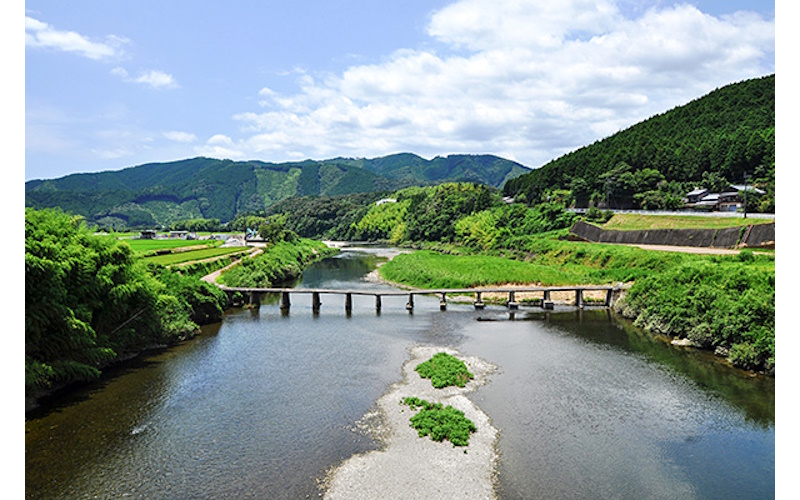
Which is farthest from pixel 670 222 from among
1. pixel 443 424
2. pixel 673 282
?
pixel 443 424

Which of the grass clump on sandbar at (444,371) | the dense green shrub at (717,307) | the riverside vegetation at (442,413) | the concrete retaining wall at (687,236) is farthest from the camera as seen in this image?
the concrete retaining wall at (687,236)

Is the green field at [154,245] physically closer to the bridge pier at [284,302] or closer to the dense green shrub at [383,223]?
the bridge pier at [284,302]

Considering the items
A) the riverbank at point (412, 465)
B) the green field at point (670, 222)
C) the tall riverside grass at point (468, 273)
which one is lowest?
the riverbank at point (412, 465)

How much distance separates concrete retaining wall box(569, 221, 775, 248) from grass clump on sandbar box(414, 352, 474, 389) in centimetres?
4052

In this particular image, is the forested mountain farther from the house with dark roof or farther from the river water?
the river water

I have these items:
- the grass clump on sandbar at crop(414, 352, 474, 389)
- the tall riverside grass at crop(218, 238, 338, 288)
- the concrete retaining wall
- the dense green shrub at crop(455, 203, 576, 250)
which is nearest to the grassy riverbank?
the concrete retaining wall

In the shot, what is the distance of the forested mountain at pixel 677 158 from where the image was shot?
3349 inches

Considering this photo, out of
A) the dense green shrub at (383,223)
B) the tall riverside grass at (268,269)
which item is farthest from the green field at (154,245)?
the dense green shrub at (383,223)

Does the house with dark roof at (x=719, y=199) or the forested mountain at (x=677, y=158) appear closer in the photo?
the house with dark roof at (x=719, y=199)

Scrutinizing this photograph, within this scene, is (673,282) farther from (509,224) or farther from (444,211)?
(444,211)

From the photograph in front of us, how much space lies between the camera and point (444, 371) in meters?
25.7

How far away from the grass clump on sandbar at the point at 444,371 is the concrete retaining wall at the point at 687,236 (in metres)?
40.5

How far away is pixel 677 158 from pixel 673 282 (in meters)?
73.3

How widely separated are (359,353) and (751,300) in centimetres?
2256
